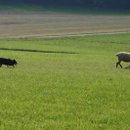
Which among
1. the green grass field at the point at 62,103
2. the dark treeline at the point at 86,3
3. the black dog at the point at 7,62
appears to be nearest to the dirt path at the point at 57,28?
the black dog at the point at 7,62

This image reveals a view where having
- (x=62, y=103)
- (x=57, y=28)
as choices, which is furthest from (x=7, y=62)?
(x=57, y=28)

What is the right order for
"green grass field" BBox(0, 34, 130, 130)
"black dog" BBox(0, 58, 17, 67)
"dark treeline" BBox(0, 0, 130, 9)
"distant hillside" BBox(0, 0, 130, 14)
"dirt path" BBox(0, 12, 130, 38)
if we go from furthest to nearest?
1. "dark treeline" BBox(0, 0, 130, 9)
2. "distant hillside" BBox(0, 0, 130, 14)
3. "dirt path" BBox(0, 12, 130, 38)
4. "black dog" BBox(0, 58, 17, 67)
5. "green grass field" BBox(0, 34, 130, 130)

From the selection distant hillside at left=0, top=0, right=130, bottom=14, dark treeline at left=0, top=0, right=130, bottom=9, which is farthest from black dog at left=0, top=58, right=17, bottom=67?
dark treeline at left=0, top=0, right=130, bottom=9

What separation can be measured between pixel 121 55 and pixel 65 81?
53.1 ft

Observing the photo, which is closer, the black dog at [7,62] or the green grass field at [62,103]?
the green grass field at [62,103]

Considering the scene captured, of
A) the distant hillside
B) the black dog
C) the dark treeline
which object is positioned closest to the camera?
the black dog

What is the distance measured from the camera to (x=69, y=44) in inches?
2498

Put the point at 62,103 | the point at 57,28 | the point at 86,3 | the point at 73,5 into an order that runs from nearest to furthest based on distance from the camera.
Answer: the point at 62,103 < the point at 57,28 < the point at 73,5 < the point at 86,3

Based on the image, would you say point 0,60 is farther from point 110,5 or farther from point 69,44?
point 110,5

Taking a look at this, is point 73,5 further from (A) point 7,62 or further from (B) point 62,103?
(B) point 62,103

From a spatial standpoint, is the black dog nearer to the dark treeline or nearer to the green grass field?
the green grass field

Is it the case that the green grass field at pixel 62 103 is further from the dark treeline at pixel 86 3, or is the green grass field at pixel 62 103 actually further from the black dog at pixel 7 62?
the dark treeline at pixel 86 3

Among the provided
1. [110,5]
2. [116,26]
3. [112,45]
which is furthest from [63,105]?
[110,5]

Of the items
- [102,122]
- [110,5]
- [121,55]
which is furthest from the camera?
[110,5]
